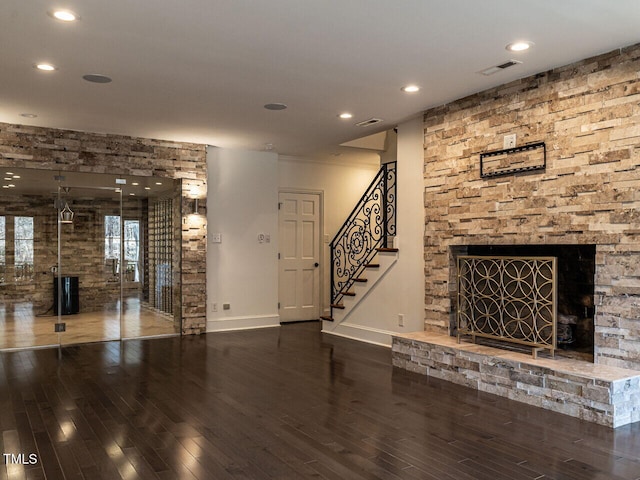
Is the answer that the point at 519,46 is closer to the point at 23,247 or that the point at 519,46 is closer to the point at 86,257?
the point at 86,257

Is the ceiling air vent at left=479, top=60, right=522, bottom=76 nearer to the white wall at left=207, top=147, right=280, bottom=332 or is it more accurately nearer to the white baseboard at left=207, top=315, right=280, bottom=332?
the white wall at left=207, top=147, right=280, bottom=332

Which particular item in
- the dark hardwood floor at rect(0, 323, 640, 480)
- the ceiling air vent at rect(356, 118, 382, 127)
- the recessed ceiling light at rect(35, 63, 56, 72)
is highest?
the recessed ceiling light at rect(35, 63, 56, 72)

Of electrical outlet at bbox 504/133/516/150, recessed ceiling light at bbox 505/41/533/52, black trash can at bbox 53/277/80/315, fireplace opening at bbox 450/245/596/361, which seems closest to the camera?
recessed ceiling light at bbox 505/41/533/52

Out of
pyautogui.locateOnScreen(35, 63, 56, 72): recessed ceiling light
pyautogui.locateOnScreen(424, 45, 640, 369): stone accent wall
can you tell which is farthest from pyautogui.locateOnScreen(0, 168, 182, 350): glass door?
pyautogui.locateOnScreen(424, 45, 640, 369): stone accent wall

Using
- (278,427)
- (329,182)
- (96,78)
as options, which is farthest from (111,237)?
(278,427)

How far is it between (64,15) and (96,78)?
4.45ft

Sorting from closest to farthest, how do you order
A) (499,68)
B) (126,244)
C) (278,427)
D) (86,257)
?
(278,427)
(499,68)
(86,257)
(126,244)

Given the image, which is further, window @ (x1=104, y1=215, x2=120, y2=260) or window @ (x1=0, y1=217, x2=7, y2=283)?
window @ (x1=104, y1=215, x2=120, y2=260)

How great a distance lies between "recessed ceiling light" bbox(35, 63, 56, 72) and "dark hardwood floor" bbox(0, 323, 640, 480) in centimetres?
288

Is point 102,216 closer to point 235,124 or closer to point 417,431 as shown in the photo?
point 235,124

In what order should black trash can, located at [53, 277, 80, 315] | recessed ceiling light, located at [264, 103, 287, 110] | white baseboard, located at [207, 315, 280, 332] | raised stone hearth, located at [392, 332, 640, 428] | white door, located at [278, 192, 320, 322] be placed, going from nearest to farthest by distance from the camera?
raised stone hearth, located at [392, 332, 640, 428] < recessed ceiling light, located at [264, 103, 287, 110] < black trash can, located at [53, 277, 80, 315] < white baseboard, located at [207, 315, 280, 332] < white door, located at [278, 192, 320, 322]

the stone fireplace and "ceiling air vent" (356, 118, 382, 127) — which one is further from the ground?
"ceiling air vent" (356, 118, 382, 127)

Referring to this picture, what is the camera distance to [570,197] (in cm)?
452

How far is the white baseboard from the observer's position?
26.5 ft
